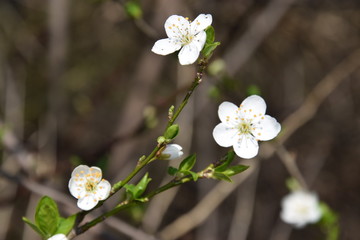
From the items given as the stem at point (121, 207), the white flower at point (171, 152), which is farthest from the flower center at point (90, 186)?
the white flower at point (171, 152)

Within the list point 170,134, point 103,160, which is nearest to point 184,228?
point 103,160

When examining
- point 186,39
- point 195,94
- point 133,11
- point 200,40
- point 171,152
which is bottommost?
point 171,152

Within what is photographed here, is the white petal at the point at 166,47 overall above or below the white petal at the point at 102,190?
above

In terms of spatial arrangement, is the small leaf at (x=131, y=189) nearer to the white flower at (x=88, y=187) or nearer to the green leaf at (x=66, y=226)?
the white flower at (x=88, y=187)

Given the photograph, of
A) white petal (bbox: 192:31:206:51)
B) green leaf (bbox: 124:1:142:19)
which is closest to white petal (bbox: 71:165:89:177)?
white petal (bbox: 192:31:206:51)

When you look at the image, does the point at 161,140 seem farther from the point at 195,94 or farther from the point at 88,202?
the point at 195,94

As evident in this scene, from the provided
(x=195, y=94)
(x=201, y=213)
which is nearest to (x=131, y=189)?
(x=201, y=213)
